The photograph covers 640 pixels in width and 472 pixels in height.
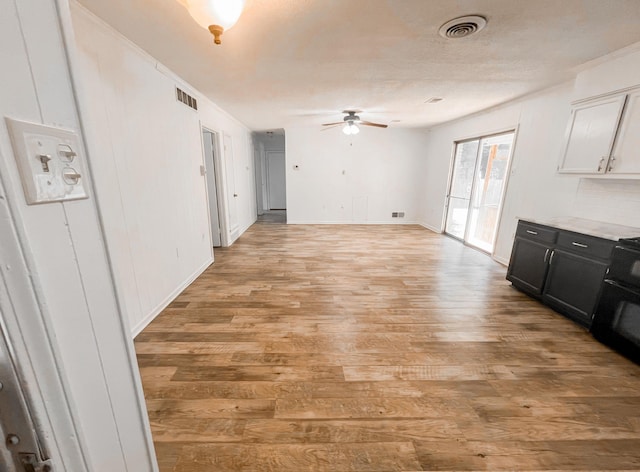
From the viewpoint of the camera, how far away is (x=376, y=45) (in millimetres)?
2256

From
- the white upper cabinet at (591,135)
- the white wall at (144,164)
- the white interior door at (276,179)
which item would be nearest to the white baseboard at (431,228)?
the white upper cabinet at (591,135)

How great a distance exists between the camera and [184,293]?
3.13 metres

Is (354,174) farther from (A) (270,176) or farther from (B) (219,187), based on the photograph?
(B) (219,187)

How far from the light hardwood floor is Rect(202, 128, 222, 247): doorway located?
209 cm

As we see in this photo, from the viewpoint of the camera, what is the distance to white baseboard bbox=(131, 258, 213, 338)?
2.36 m

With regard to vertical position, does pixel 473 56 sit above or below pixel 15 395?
above

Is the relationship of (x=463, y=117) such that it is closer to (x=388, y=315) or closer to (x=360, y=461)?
(x=388, y=315)

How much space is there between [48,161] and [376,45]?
254 centimetres

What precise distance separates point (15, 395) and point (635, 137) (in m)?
3.93

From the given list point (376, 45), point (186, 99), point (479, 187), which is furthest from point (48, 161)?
point (479, 187)

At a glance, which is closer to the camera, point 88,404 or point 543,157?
point 88,404

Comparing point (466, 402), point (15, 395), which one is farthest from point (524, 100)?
point (15, 395)

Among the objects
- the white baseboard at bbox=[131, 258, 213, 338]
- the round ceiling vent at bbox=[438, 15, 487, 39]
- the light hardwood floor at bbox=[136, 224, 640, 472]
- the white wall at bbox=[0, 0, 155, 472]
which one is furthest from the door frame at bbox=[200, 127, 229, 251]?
the white wall at bbox=[0, 0, 155, 472]

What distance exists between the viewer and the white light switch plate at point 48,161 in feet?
1.40
